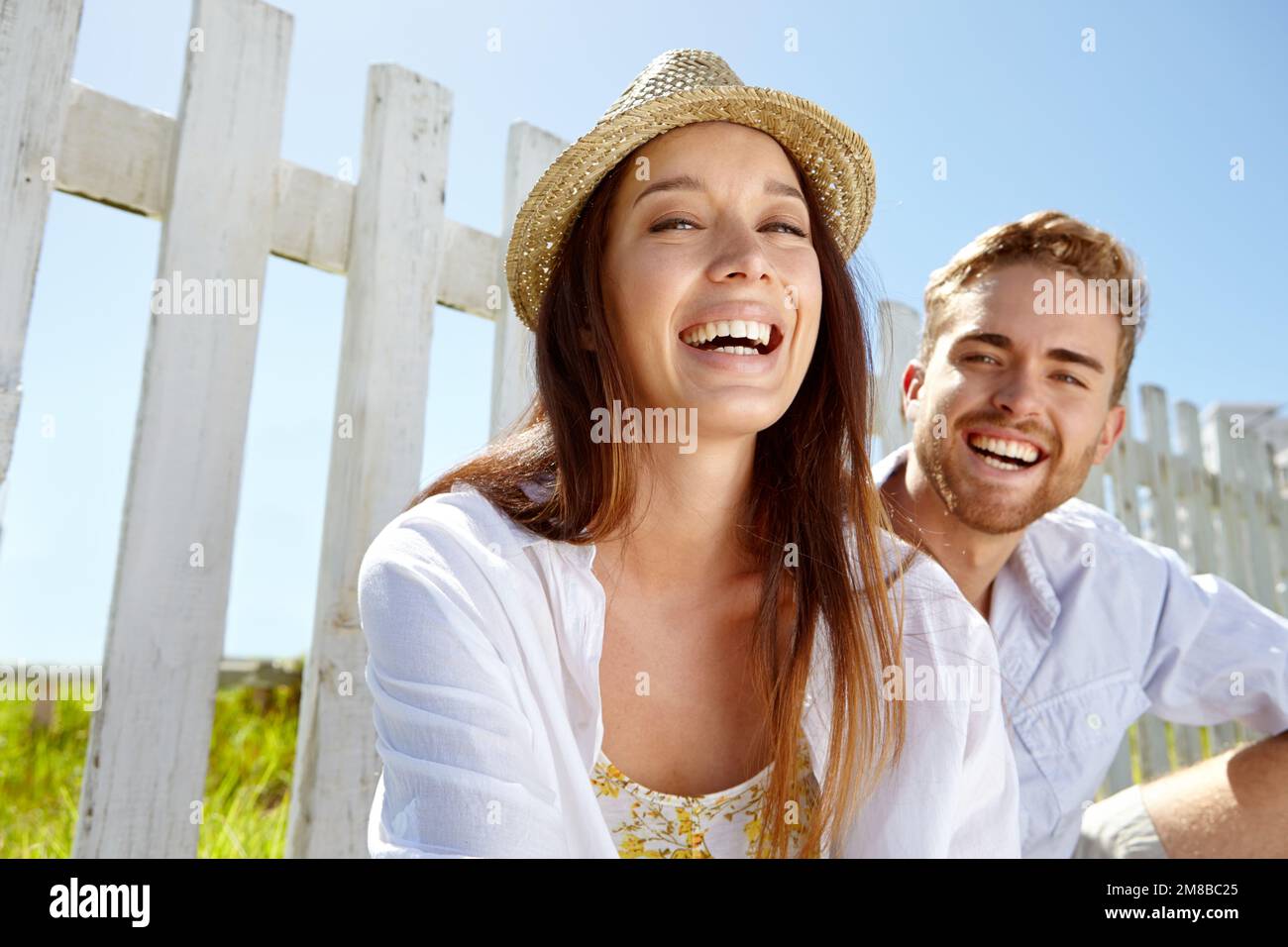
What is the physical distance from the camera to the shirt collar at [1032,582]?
254 cm

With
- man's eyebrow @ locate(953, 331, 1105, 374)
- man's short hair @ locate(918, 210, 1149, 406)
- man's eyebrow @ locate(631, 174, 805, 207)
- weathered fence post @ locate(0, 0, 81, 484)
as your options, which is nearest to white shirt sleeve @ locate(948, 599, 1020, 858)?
man's eyebrow @ locate(631, 174, 805, 207)

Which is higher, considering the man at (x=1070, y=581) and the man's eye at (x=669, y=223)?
the man's eye at (x=669, y=223)

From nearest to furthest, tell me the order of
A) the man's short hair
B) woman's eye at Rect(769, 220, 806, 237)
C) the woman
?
the woman < woman's eye at Rect(769, 220, 806, 237) < the man's short hair

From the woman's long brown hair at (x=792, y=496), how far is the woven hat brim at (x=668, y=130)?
0.04 meters

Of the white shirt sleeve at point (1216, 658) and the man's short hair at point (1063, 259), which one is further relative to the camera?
the man's short hair at point (1063, 259)

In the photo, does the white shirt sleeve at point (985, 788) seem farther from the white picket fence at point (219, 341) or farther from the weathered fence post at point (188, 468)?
the weathered fence post at point (188, 468)

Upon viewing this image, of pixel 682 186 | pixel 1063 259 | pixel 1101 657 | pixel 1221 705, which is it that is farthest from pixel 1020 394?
pixel 682 186

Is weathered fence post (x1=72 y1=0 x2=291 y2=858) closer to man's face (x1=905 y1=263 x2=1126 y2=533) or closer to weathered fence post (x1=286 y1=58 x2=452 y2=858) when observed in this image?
weathered fence post (x1=286 y1=58 x2=452 y2=858)

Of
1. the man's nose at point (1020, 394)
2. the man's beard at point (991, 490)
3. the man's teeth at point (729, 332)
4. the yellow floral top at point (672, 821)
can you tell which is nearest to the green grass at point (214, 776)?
the yellow floral top at point (672, 821)

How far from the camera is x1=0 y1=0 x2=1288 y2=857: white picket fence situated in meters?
1.77

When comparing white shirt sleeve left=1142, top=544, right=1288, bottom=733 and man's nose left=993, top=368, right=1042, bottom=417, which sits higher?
man's nose left=993, top=368, right=1042, bottom=417

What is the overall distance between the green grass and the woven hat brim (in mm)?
1863
